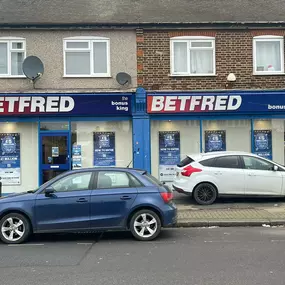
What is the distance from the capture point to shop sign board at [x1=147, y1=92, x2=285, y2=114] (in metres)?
13.5

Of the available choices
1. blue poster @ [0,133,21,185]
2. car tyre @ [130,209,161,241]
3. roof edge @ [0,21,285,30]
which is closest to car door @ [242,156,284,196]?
car tyre @ [130,209,161,241]

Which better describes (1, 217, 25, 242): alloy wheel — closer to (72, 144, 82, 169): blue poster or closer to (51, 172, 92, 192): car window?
(51, 172, 92, 192): car window

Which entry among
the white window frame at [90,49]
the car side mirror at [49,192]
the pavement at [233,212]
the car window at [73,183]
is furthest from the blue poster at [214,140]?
the car side mirror at [49,192]

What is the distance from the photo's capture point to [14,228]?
25.0 ft

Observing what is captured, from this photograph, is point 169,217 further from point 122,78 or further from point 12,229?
point 122,78

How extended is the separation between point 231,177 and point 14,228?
6319 millimetres

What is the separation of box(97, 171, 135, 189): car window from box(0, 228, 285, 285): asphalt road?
3.52 ft

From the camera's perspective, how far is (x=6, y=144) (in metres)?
13.7

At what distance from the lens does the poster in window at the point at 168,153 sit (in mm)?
14117

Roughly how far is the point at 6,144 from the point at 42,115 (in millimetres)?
1643

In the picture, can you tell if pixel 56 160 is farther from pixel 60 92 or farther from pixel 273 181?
pixel 273 181

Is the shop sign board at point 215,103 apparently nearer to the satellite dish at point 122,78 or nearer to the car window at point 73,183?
the satellite dish at point 122,78

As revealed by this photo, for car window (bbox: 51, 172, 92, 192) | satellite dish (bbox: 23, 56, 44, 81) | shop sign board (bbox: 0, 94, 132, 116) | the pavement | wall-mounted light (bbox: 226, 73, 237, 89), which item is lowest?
the pavement

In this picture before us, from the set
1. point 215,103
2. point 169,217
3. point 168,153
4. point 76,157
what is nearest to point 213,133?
point 215,103
